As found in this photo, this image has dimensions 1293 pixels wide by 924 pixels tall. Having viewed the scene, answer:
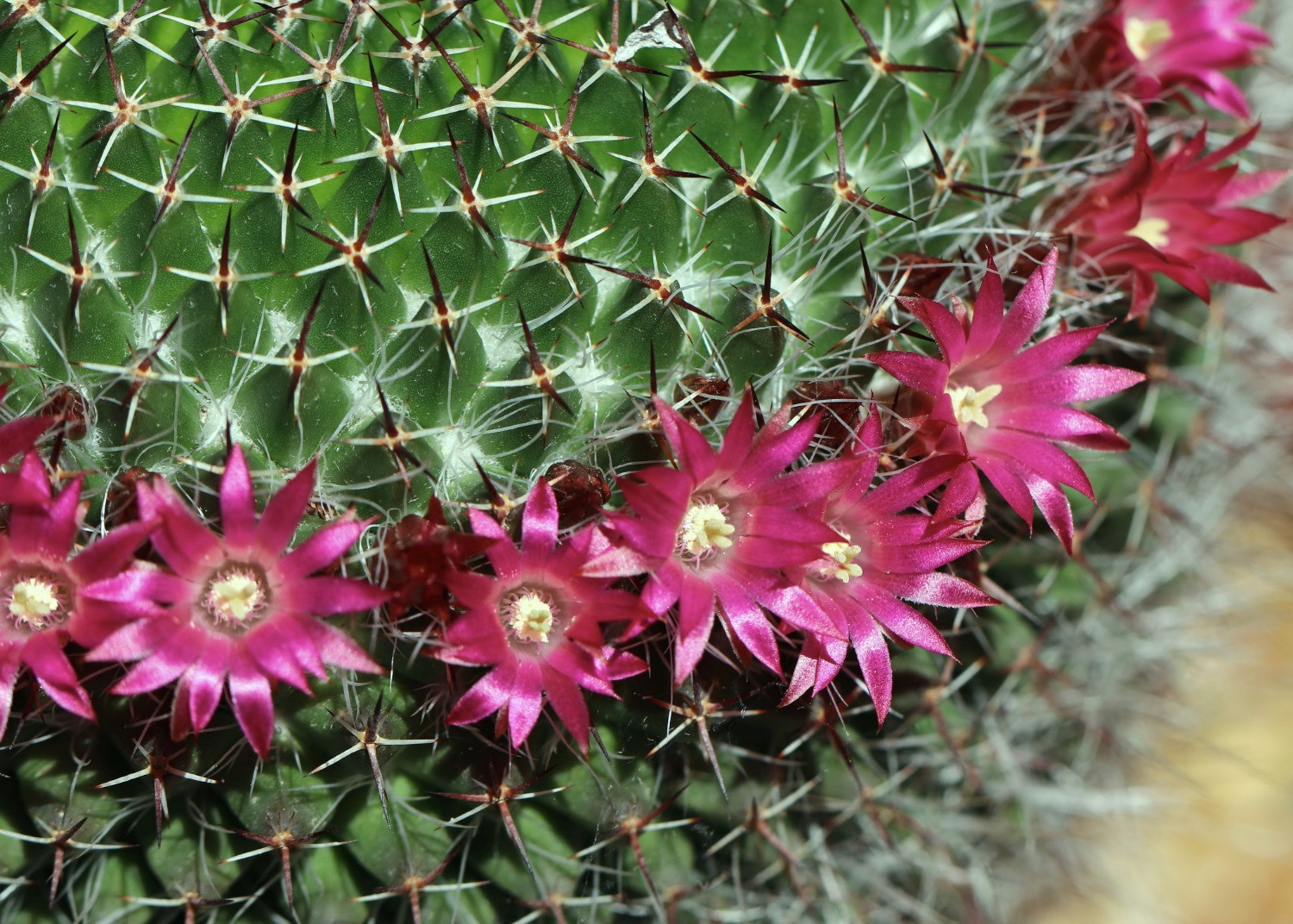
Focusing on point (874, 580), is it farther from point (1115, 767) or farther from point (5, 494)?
point (1115, 767)

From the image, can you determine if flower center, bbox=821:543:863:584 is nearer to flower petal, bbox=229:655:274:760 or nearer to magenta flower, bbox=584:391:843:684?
magenta flower, bbox=584:391:843:684

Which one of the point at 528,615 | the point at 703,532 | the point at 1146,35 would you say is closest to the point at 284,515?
the point at 528,615

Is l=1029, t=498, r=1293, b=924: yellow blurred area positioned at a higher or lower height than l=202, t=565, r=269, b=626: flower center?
lower

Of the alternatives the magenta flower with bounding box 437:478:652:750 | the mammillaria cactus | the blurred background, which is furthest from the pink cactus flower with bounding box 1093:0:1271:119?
the magenta flower with bounding box 437:478:652:750

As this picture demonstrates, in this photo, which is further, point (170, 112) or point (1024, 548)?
point (1024, 548)

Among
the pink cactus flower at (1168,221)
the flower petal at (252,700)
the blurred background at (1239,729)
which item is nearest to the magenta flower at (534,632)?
the flower petal at (252,700)

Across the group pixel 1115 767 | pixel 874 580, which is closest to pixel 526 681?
pixel 874 580
